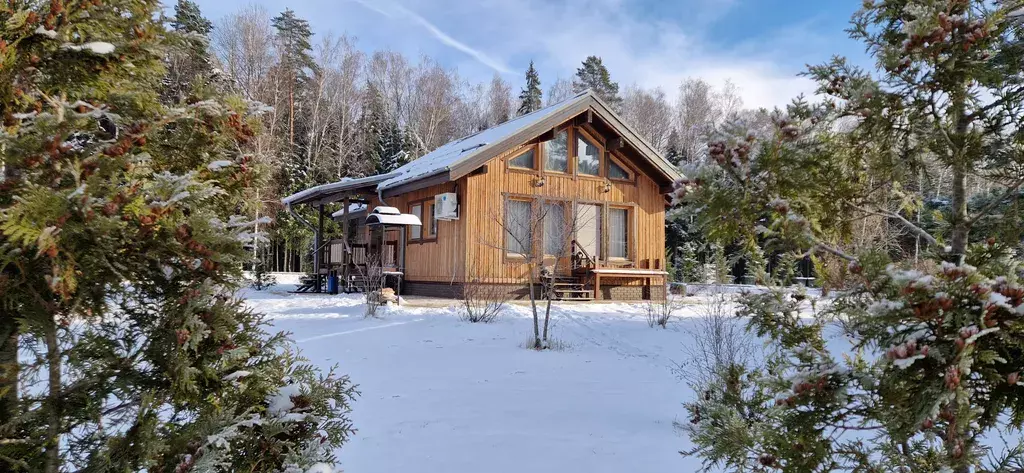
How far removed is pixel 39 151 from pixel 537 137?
12319 mm

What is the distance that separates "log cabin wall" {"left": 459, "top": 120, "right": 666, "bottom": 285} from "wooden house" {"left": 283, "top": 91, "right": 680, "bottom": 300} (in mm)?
25

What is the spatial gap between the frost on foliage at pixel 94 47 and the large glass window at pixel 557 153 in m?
12.2

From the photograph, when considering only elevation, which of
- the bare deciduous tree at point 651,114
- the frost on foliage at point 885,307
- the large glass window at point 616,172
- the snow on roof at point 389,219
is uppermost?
the bare deciduous tree at point 651,114

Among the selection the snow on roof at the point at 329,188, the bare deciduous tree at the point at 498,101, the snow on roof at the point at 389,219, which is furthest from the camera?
the bare deciduous tree at the point at 498,101

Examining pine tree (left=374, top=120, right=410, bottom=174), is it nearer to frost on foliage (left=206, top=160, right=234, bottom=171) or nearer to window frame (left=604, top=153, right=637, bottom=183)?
window frame (left=604, top=153, right=637, bottom=183)

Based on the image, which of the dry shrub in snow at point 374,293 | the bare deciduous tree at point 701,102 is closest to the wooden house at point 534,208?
the dry shrub in snow at point 374,293

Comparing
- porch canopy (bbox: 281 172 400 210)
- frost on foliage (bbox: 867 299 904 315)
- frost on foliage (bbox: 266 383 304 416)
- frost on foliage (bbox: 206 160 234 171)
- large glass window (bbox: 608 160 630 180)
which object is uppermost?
large glass window (bbox: 608 160 630 180)

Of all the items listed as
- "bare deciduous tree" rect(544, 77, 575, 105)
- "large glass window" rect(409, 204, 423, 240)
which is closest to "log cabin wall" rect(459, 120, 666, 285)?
"large glass window" rect(409, 204, 423, 240)

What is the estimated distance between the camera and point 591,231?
14227 millimetres

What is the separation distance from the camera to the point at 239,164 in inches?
84.8

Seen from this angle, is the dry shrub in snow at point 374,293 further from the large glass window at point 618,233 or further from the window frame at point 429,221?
the large glass window at point 618,233

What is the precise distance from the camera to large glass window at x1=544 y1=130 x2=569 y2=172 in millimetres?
13867

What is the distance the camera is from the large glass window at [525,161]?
13.5 meters

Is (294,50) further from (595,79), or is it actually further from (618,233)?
(618,233)
